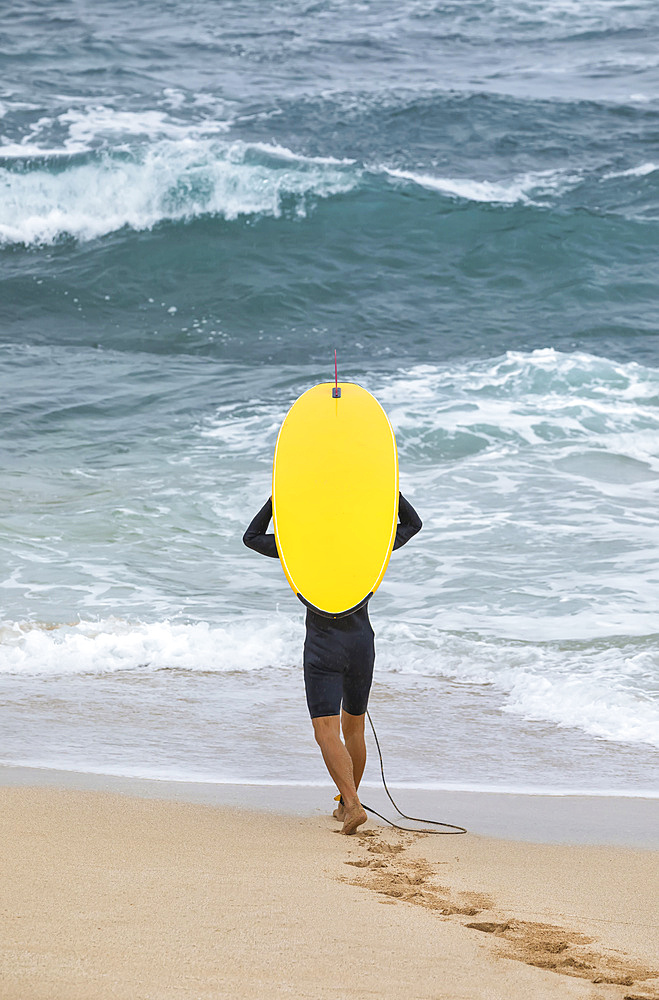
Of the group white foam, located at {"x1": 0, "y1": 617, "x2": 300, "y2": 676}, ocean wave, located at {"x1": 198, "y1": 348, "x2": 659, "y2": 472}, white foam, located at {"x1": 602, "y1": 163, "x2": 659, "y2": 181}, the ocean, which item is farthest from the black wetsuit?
white foam, located at {"x1": 602, "y1": 163, "x2": 659, "y2": 181}

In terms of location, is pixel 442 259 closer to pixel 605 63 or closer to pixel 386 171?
pixel 386 171

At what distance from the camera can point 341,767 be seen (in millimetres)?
3299

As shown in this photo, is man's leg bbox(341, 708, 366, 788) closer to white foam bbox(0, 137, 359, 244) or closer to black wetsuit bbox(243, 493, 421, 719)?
black wetsuit bbox(243, 493, 421, 719)

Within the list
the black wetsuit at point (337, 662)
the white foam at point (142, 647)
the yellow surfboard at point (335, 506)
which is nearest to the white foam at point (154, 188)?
the white foam at point (142, 647)

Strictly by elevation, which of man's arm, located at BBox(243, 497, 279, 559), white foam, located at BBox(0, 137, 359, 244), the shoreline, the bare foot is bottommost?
the shoreline

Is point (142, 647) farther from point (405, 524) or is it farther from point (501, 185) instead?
point (501, 185)

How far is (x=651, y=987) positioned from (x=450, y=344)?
977 centimetres

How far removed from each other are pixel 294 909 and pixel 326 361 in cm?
904

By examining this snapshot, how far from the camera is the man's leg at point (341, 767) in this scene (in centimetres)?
322

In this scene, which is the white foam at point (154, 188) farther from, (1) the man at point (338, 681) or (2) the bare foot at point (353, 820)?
(2) the bare foot at point (353, 820)

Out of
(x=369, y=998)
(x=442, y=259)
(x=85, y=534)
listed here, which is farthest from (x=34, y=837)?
(x=442, y=259)

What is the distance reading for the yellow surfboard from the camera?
3412mm

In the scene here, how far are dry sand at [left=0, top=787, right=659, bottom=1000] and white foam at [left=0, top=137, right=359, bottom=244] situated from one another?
12.9 m

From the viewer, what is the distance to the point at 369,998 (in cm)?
208
